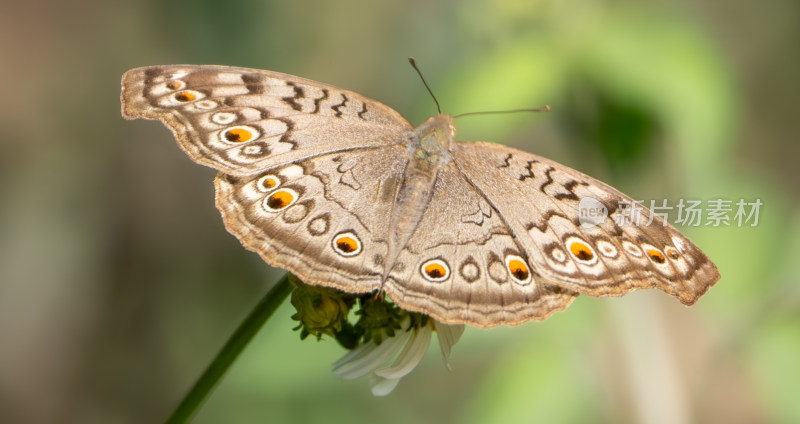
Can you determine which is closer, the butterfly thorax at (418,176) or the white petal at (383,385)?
the butterfly thorax at (418,176)

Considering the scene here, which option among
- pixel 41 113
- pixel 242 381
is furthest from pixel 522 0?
pixel 41 113

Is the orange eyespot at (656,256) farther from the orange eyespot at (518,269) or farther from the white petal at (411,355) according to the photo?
the white petal at (411,355)

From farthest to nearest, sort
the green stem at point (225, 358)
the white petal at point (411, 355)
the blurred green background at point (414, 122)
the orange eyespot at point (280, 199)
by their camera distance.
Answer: the blurred green background at point (414, 122), the white petal at point (411, 355), the orange eyespot at point (280, 199), the green stem at point (225, 358)

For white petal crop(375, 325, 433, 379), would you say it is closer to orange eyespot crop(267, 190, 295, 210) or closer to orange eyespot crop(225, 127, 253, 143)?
orange eyespot crop(267, 190, 295, 210)

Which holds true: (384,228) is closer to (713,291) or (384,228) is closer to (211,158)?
(211,158)

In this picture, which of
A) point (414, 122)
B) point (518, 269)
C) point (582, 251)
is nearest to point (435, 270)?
point (518, 269)

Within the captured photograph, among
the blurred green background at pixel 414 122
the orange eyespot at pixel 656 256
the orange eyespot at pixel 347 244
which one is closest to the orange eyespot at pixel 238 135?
the orange eyespot at pixel 347 244

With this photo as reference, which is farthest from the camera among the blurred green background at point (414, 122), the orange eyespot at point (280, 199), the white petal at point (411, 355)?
the blurred green background at point (414, 122)

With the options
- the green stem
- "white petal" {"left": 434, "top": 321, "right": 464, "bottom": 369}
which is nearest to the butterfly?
the green stem
